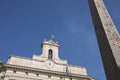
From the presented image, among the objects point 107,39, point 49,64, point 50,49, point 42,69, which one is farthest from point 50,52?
point 107,39

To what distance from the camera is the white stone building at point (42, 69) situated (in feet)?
61.4

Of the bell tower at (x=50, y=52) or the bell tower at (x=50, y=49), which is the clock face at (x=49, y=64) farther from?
the bell tower at (x=50, y=49)

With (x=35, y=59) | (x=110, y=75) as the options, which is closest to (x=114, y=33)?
(x=110, y=75)

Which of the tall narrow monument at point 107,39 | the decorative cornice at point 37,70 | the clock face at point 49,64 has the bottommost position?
the tall narrow monument at point 107,39

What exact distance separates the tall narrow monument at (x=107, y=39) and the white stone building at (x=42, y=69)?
531 inches

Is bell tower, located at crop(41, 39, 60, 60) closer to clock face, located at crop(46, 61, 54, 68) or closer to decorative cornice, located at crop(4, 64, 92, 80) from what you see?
clock face, located at crop(46, 61, 54, 68)

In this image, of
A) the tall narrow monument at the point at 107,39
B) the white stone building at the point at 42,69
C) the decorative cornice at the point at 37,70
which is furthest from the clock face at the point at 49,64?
the tall narrow monument at the point at 107,39

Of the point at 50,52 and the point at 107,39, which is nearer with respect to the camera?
the point at 107,39

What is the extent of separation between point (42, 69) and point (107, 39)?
14.9 m

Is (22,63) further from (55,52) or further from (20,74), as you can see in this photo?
(55,52)

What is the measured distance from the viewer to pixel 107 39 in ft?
16.5

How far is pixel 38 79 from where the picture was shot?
18844mm

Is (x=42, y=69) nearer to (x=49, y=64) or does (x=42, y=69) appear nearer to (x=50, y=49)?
(x=49, y=64)

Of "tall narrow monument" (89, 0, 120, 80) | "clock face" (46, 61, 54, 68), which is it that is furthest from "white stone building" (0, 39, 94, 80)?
"tall narrow monument" (89, 0, 120, 80)
